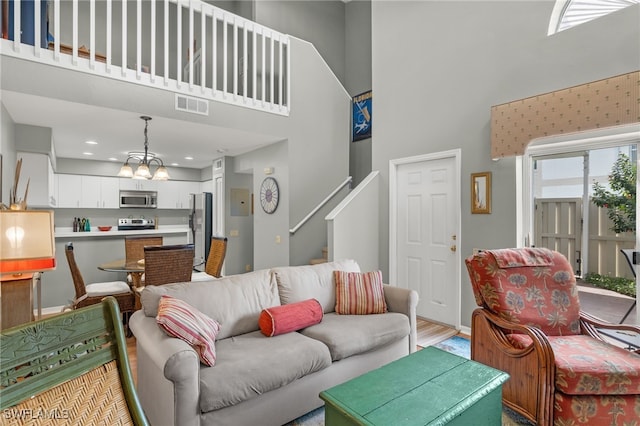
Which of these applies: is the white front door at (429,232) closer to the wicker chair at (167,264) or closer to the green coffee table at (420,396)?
the green coffee table at (420,396)

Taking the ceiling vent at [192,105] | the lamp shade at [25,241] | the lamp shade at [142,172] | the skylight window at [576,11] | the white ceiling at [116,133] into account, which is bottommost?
the lamp shade at [25,241]

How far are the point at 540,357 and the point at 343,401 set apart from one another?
48.8 inches

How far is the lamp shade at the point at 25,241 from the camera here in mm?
→ 1603

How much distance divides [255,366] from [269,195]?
3720 mm

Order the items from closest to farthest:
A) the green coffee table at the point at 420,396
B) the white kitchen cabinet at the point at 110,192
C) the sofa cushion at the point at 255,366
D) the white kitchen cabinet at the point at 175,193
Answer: the green coffee table at the point at 420,396
the sofa cushion at the point at 255,366
the white kitchen cabinet at the point at 110,192
the white kitchen cabinet at the point at 175,193

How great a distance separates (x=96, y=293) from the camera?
140 inches

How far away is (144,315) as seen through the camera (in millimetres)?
2215

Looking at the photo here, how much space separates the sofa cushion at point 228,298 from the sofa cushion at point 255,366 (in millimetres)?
120

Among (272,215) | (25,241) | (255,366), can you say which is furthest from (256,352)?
(272,215)

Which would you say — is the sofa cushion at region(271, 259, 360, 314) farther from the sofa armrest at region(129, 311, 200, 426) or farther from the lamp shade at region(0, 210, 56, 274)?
the lamp shade at region(0, 210, 56, 274)

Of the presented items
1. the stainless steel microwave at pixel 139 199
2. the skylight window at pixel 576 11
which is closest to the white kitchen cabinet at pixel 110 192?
the stainless steel microwave at pixel 139 199

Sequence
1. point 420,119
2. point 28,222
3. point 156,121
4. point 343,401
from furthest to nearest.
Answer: point 420,119 → point 156,121 → point 28,222 → point 343,401

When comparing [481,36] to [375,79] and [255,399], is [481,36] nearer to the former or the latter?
[375,79]

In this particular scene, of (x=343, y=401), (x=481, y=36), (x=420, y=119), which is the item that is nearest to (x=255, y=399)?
(x=343, y=401)
